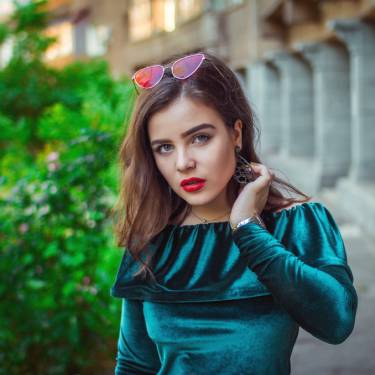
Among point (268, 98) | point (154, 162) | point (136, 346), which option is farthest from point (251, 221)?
point (268, 98)

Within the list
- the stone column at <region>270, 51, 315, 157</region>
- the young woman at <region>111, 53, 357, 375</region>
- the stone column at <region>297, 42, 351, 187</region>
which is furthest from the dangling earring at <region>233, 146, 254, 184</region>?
the stone column at <region>270, 51, 315, 157</region>

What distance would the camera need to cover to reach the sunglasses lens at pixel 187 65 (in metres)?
1.90

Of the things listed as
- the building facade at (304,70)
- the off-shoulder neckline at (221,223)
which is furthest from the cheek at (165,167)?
the building facade at (304,70)

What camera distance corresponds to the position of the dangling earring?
1929 mm

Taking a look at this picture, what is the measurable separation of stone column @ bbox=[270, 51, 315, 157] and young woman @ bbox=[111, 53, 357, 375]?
48.0 ft

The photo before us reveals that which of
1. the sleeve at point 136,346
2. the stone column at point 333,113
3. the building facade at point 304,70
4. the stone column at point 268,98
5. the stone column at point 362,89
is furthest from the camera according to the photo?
the stone column at point 268,98

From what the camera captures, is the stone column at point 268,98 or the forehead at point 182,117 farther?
the stone column at point 268,98

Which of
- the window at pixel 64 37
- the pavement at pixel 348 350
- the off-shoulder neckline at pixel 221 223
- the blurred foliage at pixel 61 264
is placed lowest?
the pavement at pixel 348 350

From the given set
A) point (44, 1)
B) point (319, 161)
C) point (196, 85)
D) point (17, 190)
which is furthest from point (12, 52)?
point (196, 85)

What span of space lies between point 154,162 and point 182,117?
0.78 ft

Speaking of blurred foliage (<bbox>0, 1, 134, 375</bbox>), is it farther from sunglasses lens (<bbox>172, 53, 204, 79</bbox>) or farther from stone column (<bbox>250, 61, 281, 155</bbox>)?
stone column (<bbox>250, 61, 281, 155</bbox>)

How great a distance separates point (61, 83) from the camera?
14367 millimetres

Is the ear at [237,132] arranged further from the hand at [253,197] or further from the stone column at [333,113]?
the stone column at [333,113]

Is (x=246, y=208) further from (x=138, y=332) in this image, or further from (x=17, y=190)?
(x=17, y=190)
